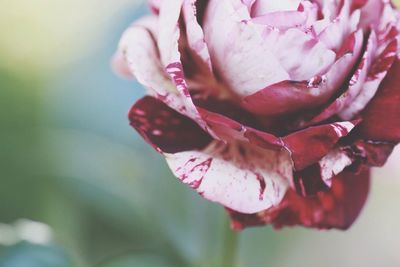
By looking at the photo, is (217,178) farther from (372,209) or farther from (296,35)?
(372,209)

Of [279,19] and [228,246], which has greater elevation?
[279,19]

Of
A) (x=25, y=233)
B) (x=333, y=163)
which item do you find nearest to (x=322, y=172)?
(x=333, y=163)

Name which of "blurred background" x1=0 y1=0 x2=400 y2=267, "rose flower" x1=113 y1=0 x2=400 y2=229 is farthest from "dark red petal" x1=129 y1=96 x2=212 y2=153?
"blurred background" x1=0 y1=0 x2=400 y2=267

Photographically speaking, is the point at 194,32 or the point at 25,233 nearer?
the point at 194,32

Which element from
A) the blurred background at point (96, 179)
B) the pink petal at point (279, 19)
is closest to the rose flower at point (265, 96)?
the pink petal at point (279, 19)

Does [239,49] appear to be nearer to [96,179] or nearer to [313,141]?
[313,141]

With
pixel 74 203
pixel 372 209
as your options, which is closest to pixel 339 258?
pixel 372 209

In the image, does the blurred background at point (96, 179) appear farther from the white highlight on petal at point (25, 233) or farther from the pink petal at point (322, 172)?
the pink petal at point (322, 172)
